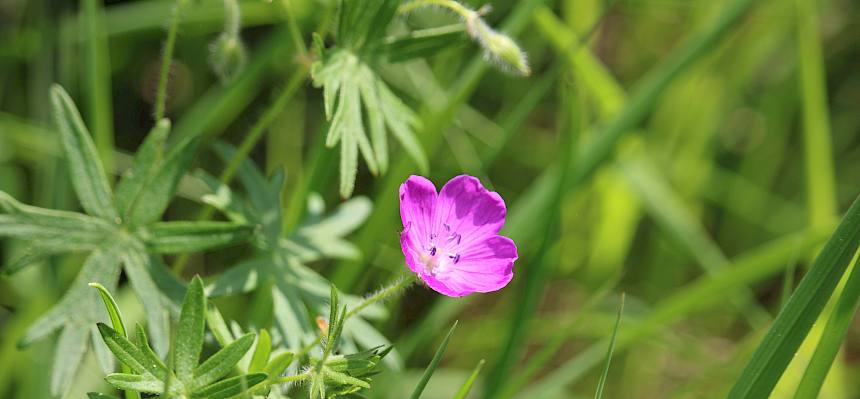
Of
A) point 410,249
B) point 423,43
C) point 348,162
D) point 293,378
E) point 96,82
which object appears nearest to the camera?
point 293,378

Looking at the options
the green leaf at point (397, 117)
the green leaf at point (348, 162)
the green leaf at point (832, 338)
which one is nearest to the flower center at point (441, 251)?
the green leaf at point (348, 162)

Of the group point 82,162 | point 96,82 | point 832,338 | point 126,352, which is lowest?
point 832,338

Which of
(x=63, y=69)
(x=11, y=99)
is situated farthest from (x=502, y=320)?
(x=11, y=99)

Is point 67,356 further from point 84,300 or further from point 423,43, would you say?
point 423,43

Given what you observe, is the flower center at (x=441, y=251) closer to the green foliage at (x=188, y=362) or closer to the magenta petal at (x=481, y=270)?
the magenta petal at (x=481, y=270)

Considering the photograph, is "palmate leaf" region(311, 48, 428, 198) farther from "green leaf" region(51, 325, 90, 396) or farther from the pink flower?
"green leaf" region(51, 325, 90, 396)

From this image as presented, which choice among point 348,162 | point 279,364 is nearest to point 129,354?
point 279,364
